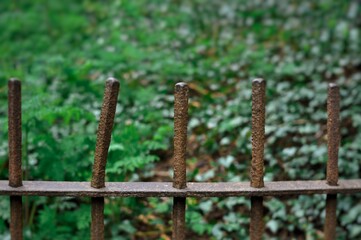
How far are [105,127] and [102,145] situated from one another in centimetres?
8

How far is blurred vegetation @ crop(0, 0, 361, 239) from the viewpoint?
9.53ft

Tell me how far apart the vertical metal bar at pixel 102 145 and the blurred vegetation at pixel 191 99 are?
18.5 inches

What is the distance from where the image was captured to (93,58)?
16.5 ft

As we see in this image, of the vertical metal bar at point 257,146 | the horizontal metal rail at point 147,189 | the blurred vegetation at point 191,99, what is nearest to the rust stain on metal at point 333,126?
the horizontal metal rail at point 147,189

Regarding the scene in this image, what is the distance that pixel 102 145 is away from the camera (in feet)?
6.75

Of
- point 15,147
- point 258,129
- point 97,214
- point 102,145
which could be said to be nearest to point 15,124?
Answer: point 15,147

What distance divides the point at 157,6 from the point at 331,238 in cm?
474

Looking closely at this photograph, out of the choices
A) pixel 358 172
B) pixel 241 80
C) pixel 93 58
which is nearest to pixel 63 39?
pixel 93 58

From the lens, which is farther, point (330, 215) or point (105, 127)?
point (330, 215)

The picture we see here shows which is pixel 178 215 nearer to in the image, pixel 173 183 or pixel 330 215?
pixel 173 183

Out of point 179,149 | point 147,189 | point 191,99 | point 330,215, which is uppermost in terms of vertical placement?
Result: point 191,99

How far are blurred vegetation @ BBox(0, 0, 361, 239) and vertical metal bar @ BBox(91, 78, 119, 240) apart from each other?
47 cm

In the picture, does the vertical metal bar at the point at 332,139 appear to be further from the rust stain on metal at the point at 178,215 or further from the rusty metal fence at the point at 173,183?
the rust stain on metal at the point at 178,215

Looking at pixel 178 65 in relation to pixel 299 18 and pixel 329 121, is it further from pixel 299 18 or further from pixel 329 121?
pixel 329 121
